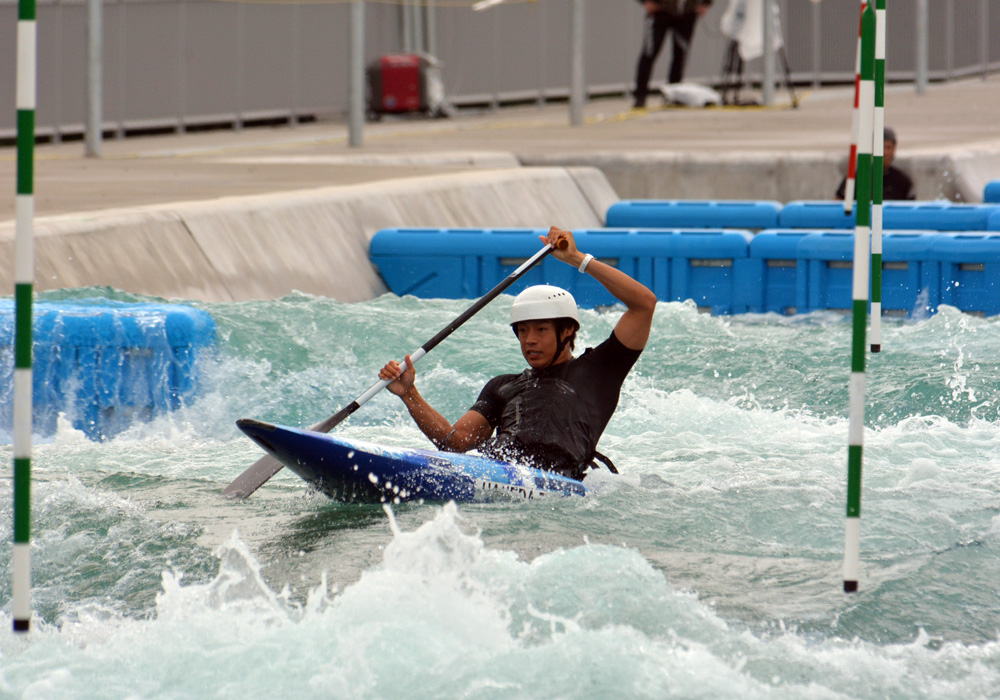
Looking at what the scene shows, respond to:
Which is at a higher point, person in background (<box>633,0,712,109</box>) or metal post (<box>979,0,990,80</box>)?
metal post (<box>979,0,990,80</box>)

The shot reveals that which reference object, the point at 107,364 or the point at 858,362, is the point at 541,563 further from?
the point at 107,364

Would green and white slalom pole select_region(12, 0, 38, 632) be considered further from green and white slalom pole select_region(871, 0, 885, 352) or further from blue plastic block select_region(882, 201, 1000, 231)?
blue plastic block select_region(882, 201, 1000, 231)

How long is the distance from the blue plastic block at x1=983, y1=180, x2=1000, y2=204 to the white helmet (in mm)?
7957

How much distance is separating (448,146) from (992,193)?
209 inches

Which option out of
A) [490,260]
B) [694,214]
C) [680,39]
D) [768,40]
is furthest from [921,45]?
[490,260]

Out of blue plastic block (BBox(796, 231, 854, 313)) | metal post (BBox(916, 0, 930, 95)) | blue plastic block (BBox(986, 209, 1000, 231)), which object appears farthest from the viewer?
metal post (BBox(916, 0, 930, 95))

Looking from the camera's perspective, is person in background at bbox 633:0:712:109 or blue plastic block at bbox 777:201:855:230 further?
person in background at bbox 633:0:712:109

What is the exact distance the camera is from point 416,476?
193 inches

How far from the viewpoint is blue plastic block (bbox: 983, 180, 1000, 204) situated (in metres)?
12.1

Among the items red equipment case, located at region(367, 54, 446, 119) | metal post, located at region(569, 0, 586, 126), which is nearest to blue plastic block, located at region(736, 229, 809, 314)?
metal post, located at region(569, 0, 586, 126)

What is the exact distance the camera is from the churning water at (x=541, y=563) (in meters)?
3.57

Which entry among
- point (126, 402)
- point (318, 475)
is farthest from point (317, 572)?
point (126, 402)

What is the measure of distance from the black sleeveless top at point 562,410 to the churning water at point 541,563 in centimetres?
17

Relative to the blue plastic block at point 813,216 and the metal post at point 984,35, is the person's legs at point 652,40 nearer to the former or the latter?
the metal post at point 984,35
